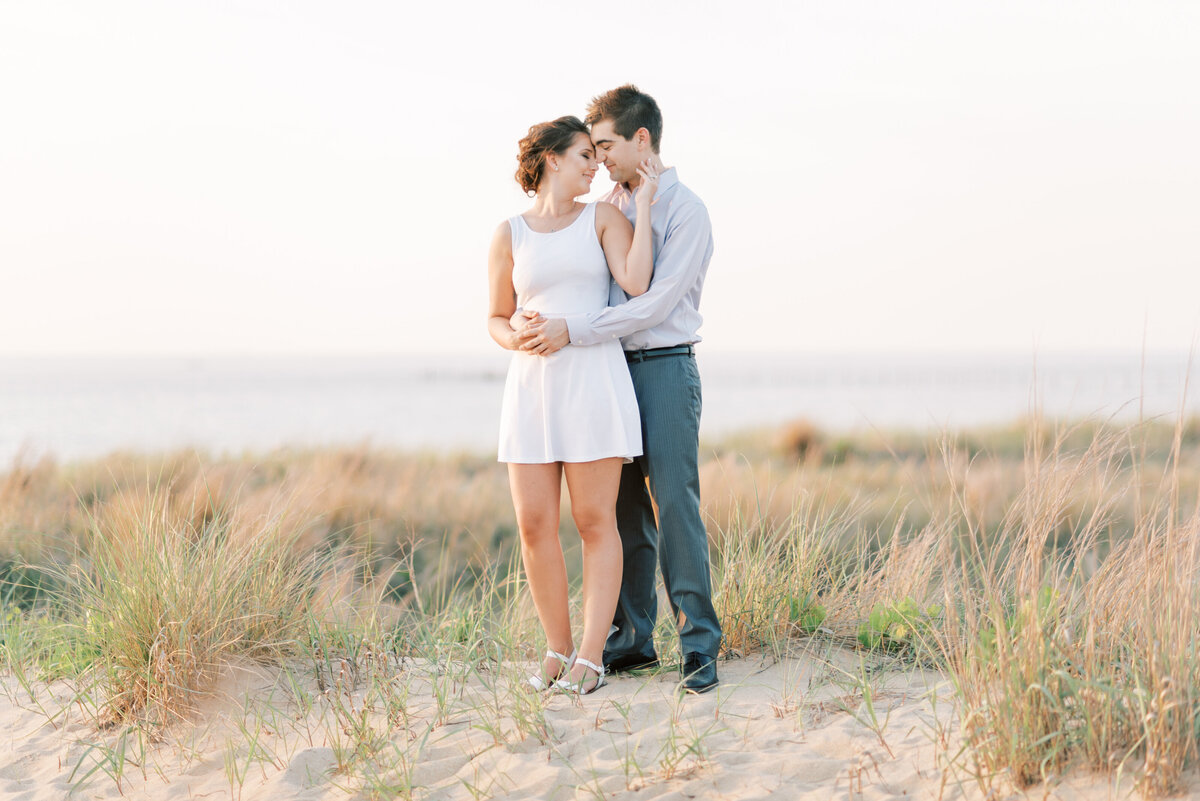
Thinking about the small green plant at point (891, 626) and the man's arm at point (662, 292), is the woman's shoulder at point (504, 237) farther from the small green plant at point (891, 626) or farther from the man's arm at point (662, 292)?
the small green plant at point (891, 626)

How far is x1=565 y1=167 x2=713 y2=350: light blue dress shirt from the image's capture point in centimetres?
325

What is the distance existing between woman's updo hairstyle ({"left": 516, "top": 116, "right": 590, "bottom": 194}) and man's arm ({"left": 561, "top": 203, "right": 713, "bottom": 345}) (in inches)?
19.2

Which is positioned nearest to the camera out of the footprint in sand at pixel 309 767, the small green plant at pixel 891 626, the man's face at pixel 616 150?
the footprint in sand at pixel 309 767

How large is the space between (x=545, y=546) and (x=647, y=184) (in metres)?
1.36

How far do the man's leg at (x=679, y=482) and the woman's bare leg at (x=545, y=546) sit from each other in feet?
1.25

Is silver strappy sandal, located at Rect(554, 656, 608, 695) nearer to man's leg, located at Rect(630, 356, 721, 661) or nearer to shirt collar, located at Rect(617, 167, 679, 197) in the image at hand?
man's leg, located at Rect(630, 356, 721, 661)

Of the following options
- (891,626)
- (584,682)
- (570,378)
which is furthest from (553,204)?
(891,626)

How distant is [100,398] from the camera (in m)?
33.1

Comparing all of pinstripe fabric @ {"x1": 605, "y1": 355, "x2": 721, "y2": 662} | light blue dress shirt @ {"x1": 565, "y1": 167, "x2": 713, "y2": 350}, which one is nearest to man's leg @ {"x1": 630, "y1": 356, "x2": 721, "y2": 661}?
pinstripe fabric @ {"x1": 605, "y1": 355, "x2": 721, "y2": 662}

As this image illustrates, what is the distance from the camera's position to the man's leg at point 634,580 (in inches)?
145

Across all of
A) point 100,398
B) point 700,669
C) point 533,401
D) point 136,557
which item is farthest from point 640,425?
point 100,398

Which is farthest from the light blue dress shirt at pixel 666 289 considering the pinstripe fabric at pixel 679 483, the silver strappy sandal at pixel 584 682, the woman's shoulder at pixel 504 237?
the silver strappy sandal at pixel 584 682

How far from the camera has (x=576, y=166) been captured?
11.0 ft

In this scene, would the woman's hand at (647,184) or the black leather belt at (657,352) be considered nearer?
the woman's hand at (647,184)
